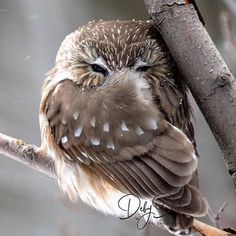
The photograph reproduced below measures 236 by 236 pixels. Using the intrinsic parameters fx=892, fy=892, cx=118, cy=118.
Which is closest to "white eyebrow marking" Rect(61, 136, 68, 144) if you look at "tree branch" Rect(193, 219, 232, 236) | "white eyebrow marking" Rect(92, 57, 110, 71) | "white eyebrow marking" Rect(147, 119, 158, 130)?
"white eyebrow marking" Rect(92, 57, 110, 71)

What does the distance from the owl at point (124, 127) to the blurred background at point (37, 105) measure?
3.28 meters

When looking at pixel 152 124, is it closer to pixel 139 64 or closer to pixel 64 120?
pixel 139 64

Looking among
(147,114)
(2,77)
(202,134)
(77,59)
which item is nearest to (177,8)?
(147,114)

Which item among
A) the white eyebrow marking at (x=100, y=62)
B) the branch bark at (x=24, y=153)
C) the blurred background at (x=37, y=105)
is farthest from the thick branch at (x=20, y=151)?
the blurred background at (x=37, y=105)

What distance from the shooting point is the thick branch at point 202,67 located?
3217mm

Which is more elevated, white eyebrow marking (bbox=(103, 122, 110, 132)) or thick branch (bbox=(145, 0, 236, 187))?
thick branch (bbox=(145, 0, 236, 187))

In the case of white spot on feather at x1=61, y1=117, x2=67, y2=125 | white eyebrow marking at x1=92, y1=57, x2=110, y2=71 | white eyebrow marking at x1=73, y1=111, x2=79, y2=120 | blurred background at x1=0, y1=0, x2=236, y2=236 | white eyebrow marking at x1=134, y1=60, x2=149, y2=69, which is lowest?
blurred background at x1=0, y1=0, x2=236, y2=236

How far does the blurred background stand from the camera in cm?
777

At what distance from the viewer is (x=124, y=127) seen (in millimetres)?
3680

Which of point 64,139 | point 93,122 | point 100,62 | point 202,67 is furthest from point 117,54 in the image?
point 202,67

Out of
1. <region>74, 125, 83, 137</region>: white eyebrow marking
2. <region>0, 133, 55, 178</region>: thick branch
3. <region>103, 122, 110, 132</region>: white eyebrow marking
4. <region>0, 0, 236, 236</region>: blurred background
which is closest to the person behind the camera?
<region>103, 122, 110, 132</region>: white eyebrow marking

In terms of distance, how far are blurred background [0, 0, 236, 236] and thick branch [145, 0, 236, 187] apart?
387 centimetres

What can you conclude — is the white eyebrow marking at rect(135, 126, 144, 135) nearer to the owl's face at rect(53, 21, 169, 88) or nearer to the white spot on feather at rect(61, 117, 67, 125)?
the owl's face at rect(53, 21, 169, 88)

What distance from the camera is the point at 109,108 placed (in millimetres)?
3746
